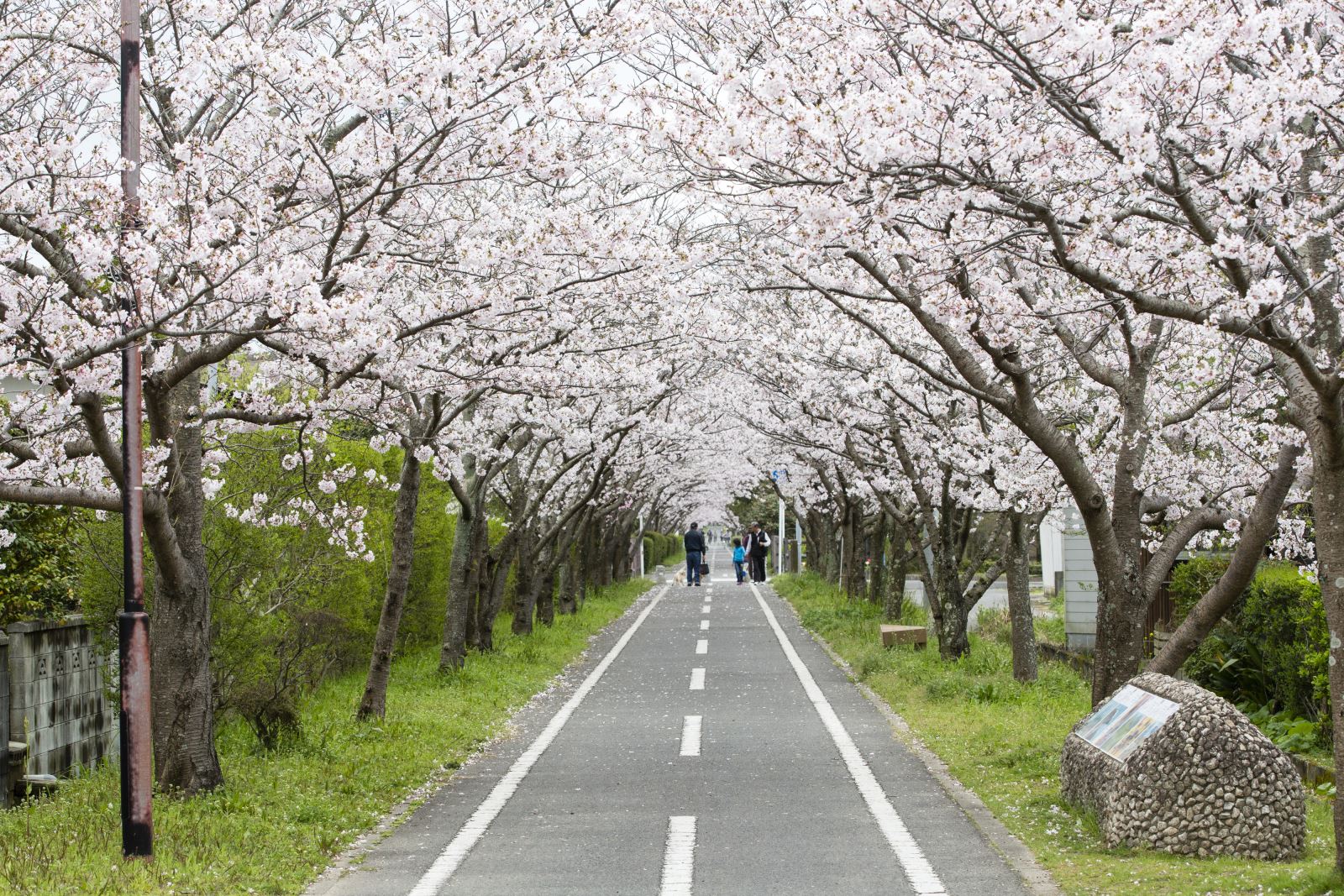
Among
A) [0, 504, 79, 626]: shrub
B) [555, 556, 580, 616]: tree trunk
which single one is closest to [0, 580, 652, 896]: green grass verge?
[0, 504, 79, 626]: shrub

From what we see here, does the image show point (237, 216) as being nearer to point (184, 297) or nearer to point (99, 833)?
point (184, 297)

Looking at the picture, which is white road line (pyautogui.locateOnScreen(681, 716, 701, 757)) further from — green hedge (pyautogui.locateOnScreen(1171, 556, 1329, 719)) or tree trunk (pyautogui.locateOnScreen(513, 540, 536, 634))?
tree trunk (pyautogui.locateOnScreen(513, 540, 536, 634))

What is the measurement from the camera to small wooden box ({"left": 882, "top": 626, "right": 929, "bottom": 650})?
20.6 meters

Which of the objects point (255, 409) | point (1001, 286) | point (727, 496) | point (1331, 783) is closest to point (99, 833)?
point (255, 409)

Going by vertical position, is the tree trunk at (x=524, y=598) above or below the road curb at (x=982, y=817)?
above

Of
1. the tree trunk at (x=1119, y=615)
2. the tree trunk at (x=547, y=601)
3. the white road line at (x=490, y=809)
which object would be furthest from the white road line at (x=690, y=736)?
the tree trunk at (x=547, y=601)

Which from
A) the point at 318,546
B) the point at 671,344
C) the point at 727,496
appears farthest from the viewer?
the point at 727,496

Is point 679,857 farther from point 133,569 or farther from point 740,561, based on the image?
point 740,561

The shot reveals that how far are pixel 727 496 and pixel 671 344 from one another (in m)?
62.5

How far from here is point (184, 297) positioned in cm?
753

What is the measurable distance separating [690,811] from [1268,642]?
708cm

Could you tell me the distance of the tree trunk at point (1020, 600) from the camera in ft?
54.6

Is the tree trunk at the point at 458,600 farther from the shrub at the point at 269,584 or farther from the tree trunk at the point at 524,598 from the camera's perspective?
the tree trunk at the point at 524,598

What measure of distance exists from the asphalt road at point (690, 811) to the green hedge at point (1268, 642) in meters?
3.68
